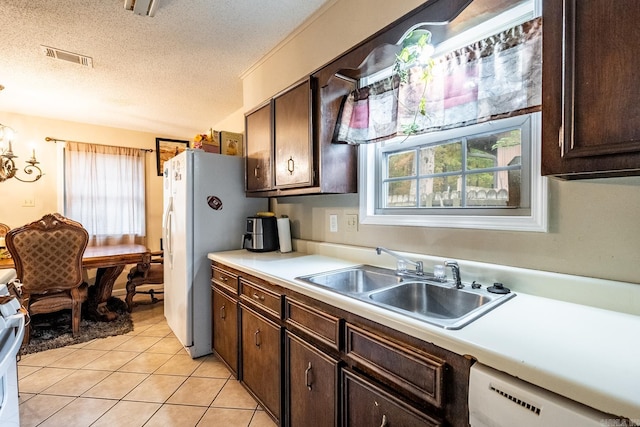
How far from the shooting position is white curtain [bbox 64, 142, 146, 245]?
3.87m

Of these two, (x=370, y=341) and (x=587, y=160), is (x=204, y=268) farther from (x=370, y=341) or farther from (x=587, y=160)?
(x=587, y=160)

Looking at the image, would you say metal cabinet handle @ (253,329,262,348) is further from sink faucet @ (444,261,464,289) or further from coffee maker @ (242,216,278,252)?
sink faucet @ (444,261,464,289)

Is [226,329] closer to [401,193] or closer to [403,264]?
[403,264]

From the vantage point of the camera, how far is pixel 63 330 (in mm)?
2939

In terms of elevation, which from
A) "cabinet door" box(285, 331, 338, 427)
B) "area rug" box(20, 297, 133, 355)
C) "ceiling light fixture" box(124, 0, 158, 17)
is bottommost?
"area rug" box(20, 297, 133, 355)

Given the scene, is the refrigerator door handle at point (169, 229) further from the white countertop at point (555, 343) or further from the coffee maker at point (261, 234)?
the white countertop at point (555, 343)

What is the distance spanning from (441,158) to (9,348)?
1.96 meters

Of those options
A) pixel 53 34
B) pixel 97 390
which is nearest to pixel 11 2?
pixel 53 34

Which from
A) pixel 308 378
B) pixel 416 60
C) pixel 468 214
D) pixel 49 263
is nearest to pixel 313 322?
pixel 308 378

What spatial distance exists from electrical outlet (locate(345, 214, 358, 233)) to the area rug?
2539mm

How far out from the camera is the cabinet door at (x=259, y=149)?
224 cm

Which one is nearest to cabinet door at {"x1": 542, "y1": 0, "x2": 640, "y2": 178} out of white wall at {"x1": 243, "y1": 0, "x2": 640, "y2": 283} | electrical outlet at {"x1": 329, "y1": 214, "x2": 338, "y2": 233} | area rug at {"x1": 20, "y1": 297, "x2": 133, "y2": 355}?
white wall at {"x1": 243, "y1": 0, "x2": 640, "y2": 283}

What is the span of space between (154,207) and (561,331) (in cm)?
480

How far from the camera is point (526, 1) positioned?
1195 mm
